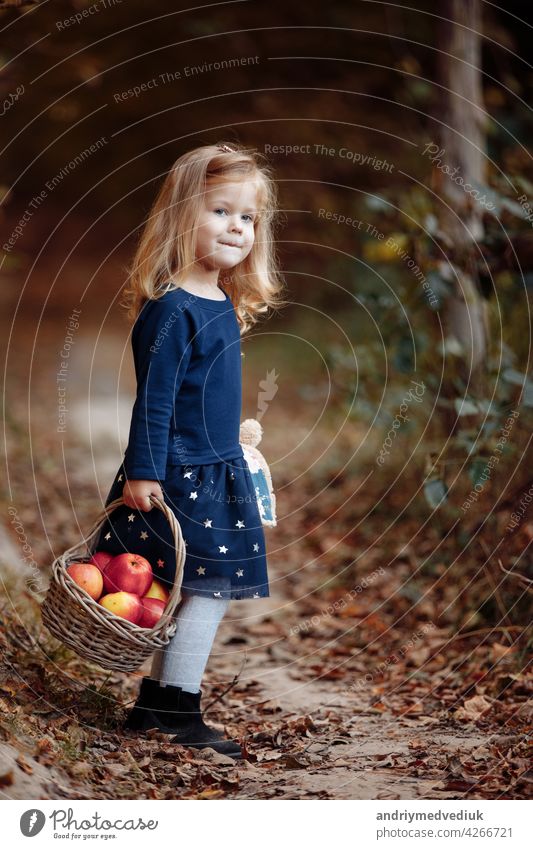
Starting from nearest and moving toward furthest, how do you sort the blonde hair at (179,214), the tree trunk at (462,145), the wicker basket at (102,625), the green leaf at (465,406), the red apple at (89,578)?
the wicker basket at (102,625) < the red apple at (89,578) < the blonde hair at (179,214) < the green leaf at (465,406) < the tree trunk at (462,145)

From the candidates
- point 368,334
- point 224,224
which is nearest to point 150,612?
point 224,224

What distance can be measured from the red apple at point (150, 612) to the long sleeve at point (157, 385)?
298 mm

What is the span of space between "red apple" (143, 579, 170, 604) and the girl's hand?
0.61 ft

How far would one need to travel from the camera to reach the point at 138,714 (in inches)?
95.2

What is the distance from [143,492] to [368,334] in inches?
142

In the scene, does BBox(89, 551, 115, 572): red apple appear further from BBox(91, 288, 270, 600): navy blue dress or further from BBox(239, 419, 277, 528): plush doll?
BBox(239, 419, 277, 528): plush doll

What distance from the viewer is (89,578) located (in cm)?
222

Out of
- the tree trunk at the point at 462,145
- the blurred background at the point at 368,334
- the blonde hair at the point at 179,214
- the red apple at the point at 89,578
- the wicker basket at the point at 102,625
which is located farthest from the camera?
the tree trunk at the point at 462,145

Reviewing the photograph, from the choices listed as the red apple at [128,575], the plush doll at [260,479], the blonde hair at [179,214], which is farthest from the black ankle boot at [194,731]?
the blonde hair at [179,214]

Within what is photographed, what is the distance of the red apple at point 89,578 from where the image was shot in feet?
7.26

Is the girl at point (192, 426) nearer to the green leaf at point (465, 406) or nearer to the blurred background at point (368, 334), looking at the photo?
the blurred background at point (368, 334)

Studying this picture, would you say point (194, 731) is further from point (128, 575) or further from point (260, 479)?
point (260, 479)

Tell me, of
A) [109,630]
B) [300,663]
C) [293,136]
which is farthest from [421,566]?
[293,136]

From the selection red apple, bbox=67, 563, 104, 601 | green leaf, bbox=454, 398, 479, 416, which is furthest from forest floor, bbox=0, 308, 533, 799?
green leaf, bbox=454, 398, 479, 416
